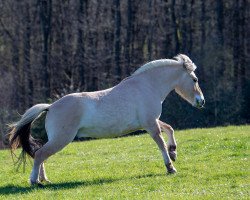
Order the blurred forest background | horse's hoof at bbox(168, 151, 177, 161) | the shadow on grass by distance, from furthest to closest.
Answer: the blurred forest background → horse's hoof at bbox(168, 151, 177, 161) → the shadow on grass

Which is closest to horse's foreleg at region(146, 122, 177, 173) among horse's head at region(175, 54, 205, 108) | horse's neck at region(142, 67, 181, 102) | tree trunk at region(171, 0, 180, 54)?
horse's neck at region(142, 67, 181, 102)

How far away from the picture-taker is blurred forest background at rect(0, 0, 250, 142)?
36938 millimetres

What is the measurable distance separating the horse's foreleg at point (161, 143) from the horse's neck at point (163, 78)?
0.75 metres

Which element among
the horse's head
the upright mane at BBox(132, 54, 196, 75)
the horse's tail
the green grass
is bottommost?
the green grass

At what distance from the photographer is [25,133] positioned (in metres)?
12.8

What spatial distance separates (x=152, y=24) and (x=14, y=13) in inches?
311

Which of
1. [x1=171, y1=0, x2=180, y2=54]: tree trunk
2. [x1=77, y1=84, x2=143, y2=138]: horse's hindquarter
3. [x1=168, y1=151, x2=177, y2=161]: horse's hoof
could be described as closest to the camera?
[x1=77, y1=84, x2=143, y2=138]: horse's hindquarter

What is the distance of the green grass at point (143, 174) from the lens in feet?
34.8

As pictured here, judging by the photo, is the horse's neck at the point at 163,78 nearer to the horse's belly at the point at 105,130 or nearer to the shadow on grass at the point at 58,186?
the horse's belly at the point at 105,130

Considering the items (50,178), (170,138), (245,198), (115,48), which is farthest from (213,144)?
(115,48)

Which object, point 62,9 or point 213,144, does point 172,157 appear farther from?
point 62,9

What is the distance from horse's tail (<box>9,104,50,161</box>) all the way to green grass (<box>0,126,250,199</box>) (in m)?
0.67

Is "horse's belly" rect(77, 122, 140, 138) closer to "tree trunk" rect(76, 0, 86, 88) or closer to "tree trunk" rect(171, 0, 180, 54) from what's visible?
"tree trunk" rect(76, 0, 86, 88)

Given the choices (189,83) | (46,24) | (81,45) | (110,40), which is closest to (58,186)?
(189,83)
